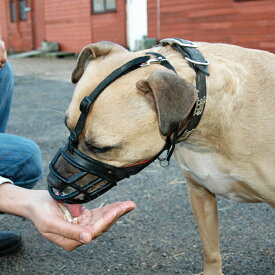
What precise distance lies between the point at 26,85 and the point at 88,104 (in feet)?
36.7

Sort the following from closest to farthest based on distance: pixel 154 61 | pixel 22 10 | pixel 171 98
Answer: pixel 171 98 → pixel 154 61 → pixel 22 10

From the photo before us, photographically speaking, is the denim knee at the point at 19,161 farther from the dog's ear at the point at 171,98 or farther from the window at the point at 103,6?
the window at the point at 103,6

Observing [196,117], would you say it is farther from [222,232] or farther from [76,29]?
[76,29]

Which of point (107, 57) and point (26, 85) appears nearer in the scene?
point (107, 57)

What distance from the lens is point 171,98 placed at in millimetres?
2301

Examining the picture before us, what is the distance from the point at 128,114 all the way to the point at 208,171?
79cm

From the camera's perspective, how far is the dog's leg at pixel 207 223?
3.28m

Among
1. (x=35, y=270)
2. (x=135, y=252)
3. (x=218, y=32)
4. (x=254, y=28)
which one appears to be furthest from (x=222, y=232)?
(x=218, y=32)

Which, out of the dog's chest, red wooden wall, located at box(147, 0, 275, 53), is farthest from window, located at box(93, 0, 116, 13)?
the dog's chest

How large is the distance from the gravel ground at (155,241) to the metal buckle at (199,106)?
0.99 meters

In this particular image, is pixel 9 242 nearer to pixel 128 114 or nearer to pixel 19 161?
pixel 19 161

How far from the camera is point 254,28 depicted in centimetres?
1275

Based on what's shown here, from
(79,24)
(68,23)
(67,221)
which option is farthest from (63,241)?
(68,23)

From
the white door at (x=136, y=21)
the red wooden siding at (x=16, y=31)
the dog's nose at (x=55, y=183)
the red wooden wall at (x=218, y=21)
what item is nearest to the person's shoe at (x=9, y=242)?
the dog's nose at (x=55, y=183)
